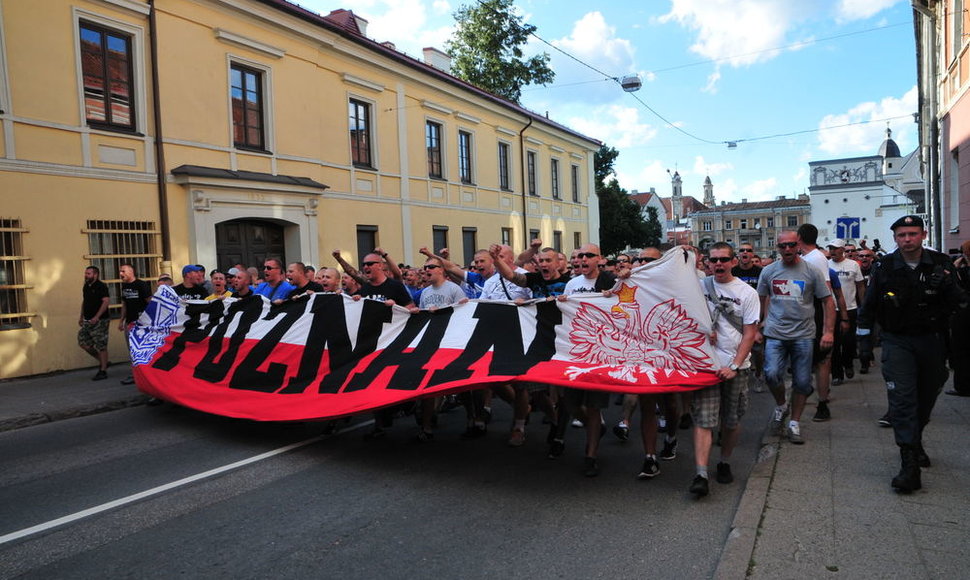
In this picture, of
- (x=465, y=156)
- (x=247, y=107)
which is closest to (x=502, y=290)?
→ (x=247, y=107)

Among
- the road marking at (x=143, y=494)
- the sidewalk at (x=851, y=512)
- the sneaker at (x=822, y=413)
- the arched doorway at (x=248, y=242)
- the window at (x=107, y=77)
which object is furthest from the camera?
the arched doorway at (x=248, y=242)

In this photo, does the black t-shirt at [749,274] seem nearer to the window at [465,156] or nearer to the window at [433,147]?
the window at [433,147]

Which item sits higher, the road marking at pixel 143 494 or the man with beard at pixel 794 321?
the man with beard at pixel 794 321

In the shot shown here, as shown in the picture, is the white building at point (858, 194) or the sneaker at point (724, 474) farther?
the white building at point (858, 194)

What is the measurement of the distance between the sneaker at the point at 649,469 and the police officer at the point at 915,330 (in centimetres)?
162

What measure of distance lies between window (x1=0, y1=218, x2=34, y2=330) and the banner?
4222mm

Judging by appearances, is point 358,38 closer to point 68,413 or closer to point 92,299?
point 92,299

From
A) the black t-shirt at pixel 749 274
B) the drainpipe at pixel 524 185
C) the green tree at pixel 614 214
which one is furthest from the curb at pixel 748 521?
the green tree at pixel 614 214

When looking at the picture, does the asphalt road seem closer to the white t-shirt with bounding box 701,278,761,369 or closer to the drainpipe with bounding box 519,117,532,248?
the white t-shirt with bounding box 701,278,761,369

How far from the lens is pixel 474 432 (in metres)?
6.63

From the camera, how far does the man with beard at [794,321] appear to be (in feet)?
19.6

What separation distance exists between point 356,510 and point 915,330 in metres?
4.13

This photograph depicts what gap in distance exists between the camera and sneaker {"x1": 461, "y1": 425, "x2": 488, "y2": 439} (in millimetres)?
6613

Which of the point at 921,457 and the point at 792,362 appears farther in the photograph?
the point at 792,362
